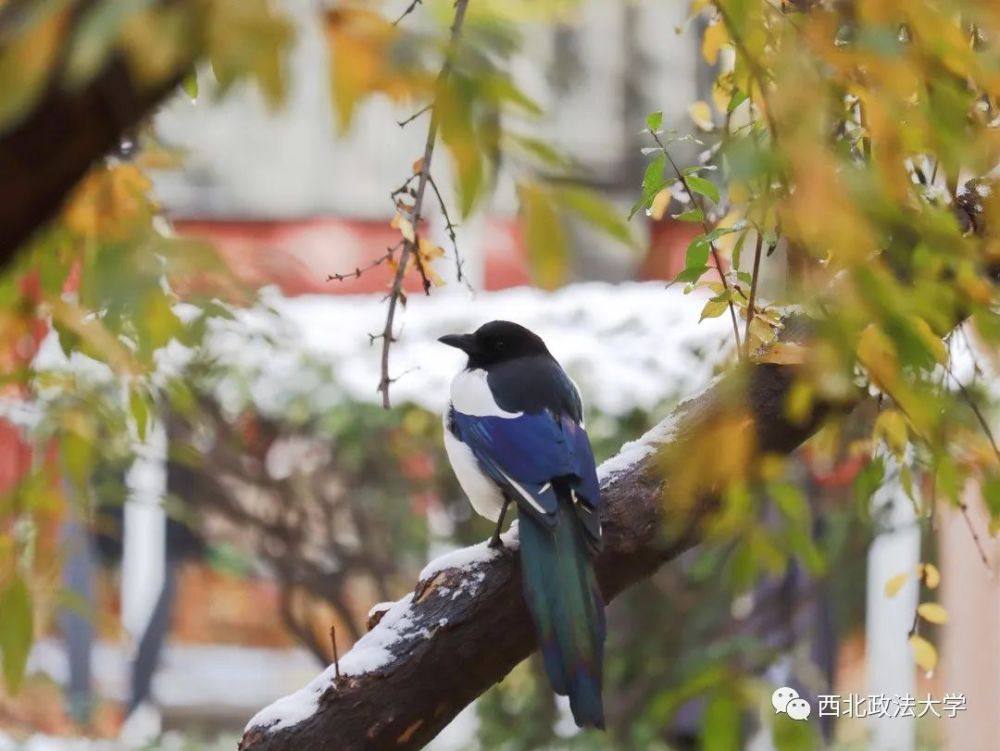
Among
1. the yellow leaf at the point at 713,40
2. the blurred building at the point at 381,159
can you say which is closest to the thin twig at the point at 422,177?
the yellow leaf at the point at 713,40

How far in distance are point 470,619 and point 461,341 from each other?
1037 millimetres

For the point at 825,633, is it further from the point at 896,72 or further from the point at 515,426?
the point at 896,72

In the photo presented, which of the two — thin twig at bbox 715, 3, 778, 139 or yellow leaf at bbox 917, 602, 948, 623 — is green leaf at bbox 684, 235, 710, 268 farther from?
yellow leaf at bbox 917, 602, 948, 623

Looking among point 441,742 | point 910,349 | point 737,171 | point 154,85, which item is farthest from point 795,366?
point 441,742

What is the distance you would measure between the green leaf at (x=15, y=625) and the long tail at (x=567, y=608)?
65cm

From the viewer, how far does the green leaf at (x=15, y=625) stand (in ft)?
5.54

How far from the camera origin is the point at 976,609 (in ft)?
16.8

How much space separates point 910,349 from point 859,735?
432cm

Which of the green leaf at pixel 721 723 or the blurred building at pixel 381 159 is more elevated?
the blurred building at pixel 381 159

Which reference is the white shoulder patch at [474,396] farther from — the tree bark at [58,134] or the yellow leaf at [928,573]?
the tree bark at [58,134]

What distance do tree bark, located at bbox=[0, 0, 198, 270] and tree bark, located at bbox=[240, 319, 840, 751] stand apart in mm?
982

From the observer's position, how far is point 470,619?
6.61 feet

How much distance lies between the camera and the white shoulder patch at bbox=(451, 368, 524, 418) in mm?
2633

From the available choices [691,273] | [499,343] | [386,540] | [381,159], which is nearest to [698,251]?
[691,273]
